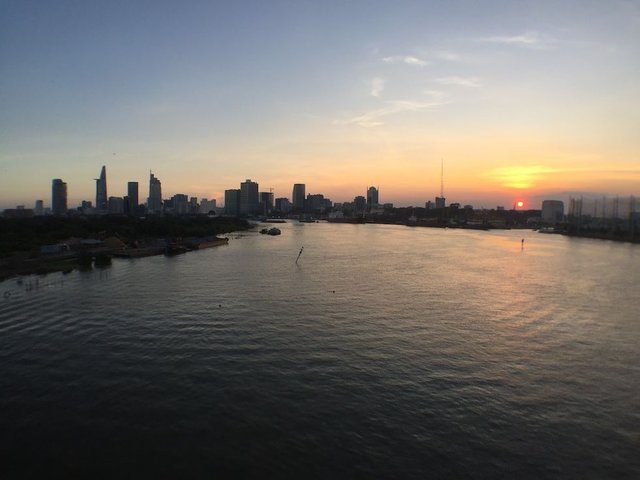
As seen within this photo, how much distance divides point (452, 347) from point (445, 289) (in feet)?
36.2

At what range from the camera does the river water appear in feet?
27.1

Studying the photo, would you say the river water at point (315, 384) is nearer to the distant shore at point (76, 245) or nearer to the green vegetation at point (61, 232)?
the distant shore at point (76, 245)

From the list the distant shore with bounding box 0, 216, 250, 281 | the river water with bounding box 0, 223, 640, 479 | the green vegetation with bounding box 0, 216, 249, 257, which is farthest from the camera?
the green vegetation with bounding box 0, 216, 249, 257

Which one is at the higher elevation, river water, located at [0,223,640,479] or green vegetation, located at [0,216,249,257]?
green vegetation, located at [0,216,249,257]

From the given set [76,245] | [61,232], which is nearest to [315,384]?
[76,245]

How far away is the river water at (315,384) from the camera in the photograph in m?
8.26

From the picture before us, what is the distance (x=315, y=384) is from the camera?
11.3 meters

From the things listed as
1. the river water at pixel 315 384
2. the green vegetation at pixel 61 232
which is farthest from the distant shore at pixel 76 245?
the river water at pixel 315 384

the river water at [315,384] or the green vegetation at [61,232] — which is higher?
the green vegetation at [61,232]

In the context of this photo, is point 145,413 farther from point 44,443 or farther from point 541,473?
point 541,473

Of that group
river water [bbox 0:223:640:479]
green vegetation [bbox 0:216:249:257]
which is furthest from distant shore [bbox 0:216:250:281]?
river water [bbox 0:223:640:479]

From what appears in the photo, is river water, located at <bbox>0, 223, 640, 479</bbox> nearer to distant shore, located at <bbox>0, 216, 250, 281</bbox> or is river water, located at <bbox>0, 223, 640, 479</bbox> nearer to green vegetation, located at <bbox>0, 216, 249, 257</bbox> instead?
distant shore, located at <bbox>0, 216, 250, 281</bbox>

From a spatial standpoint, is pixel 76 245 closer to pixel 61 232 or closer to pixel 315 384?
pixel 61 232

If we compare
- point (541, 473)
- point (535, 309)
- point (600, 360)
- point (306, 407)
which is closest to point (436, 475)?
point (541, 473)
